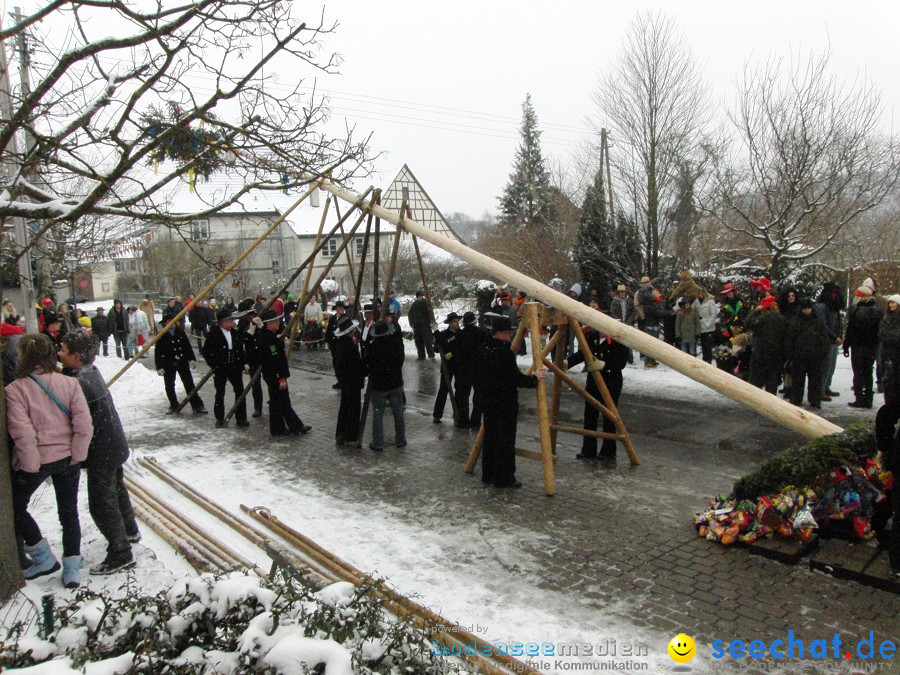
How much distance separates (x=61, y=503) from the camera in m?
5.28

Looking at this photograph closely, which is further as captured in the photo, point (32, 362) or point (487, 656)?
point (32, 362)

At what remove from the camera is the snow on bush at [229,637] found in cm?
296

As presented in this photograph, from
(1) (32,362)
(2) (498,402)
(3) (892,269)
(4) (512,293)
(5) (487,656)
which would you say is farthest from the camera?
(4) (512,293)

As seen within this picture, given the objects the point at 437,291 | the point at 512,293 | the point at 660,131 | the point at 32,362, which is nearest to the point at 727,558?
the point at 32,362

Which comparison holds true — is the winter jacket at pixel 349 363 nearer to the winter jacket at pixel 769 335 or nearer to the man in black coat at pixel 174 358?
the man in black coat at pixel 174 358

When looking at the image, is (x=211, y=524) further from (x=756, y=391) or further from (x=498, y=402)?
(x=756, y=391)

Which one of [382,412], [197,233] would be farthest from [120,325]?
[197,233]

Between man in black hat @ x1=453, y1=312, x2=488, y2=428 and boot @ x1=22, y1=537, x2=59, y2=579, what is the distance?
5646 millimetres

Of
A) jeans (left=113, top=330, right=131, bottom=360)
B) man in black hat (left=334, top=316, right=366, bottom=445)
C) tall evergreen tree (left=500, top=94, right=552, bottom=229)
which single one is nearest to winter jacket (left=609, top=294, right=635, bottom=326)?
man in black hat (left=334, top=316, right=366, bottom=445)

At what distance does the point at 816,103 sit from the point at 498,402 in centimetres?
1027

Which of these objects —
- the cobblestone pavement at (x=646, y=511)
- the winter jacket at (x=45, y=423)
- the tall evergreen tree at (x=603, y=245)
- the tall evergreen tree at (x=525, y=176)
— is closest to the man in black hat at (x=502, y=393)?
the cobblestone pavement at (x=646, y=511)

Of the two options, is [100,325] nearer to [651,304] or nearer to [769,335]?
[651,304]

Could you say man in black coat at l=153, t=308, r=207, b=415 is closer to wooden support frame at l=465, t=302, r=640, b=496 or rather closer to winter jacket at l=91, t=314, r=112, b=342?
wooden support frame at l=465, t=302, r=640, b=496

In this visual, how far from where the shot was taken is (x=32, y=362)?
505 cm
